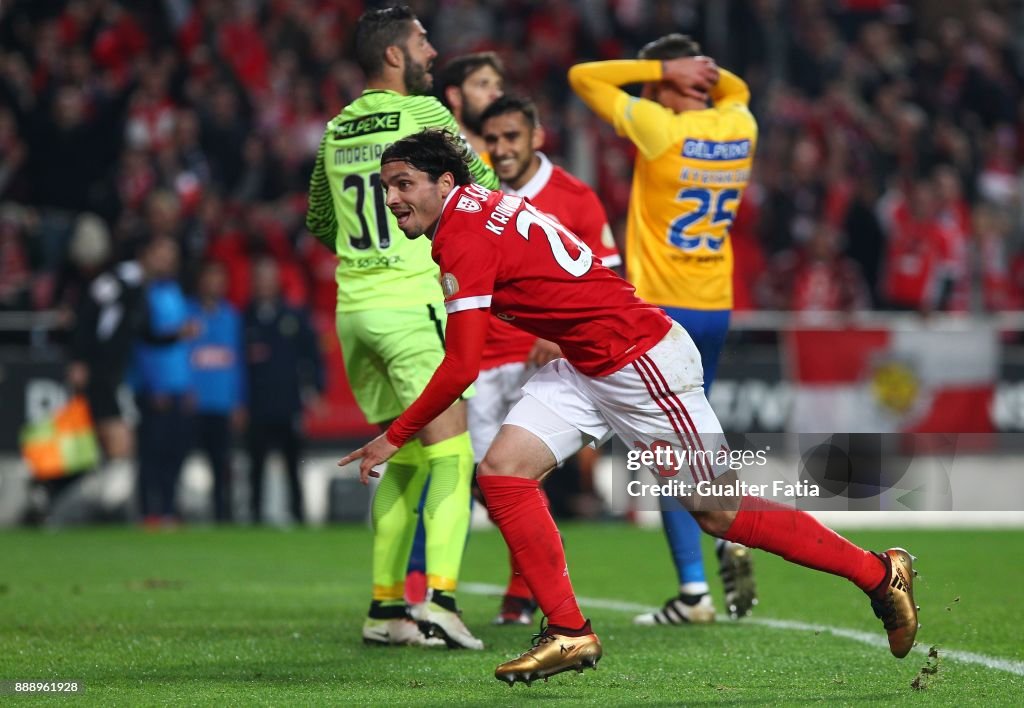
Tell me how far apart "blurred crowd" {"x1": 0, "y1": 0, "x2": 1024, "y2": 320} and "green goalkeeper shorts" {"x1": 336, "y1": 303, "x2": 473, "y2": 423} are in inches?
308

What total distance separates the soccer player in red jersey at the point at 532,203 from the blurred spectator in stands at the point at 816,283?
8.09 meters

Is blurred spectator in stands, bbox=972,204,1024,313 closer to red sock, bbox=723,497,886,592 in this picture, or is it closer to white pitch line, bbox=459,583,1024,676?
white pitch line, bbox=459,583,1024,676

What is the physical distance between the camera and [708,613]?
7387 millimetres

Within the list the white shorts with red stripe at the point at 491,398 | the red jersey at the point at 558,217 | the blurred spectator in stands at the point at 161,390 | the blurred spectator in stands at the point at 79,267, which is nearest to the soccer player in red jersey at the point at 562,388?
the red jersey at the point at 558,217

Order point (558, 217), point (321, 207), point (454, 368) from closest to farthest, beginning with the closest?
point (454, 368) → point (321, 207) → point (558, 217)

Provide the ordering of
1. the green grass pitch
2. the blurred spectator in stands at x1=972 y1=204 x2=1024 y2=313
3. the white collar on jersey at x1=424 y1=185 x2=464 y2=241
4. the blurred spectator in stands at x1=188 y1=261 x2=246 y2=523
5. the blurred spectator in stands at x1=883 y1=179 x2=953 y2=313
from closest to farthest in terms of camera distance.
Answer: the green grass pitch
the white collar on jersey at x1=424 y1=185 x2=464 y2=241
the blurred spectator in stands at x1=188 y1=261 x2=246 y2=523
the blurred spectator in stands at x1=883 y1=179 x2=953 y2=313
the blurred spectator in stands at x1=972 y1=204 x2=1024 y2=313

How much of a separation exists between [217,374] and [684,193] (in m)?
7.57

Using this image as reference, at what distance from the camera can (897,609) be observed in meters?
5.52

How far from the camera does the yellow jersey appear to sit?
7.54m

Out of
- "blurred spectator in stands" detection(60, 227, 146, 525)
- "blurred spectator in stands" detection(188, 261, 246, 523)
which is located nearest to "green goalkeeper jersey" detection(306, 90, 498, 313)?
"blurred spectator in stands" detection(60, 227, 146, 525)

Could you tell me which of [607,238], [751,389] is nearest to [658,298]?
[607,238]

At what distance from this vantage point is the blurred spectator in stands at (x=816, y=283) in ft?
50.6

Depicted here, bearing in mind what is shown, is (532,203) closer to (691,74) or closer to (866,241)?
Answer: (691,74)


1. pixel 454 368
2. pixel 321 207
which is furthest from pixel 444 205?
pixel 321 207
